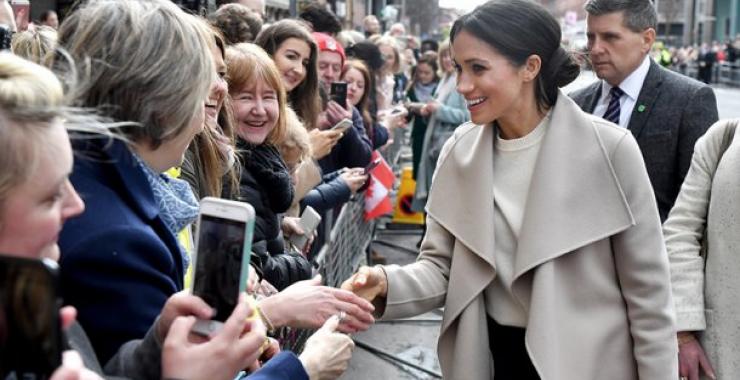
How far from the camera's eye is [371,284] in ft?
9.67

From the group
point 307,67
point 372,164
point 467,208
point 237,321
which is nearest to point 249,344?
point 237,321

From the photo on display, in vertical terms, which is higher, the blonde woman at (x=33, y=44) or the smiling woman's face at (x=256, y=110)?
the blonde woman at (x=33, y=44)

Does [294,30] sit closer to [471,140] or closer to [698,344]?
[471,140]

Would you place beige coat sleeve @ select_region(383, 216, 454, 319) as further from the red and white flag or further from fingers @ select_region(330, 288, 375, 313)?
the red and white flag

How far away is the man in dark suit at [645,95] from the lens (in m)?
4.01

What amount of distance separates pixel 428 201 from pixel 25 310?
2119mm

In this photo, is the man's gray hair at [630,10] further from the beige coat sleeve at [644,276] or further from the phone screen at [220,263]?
the phone screen at [220,263]

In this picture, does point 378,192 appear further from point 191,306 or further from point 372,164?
point 191,306

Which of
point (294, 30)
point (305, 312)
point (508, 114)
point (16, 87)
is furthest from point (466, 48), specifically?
point (294, 30)

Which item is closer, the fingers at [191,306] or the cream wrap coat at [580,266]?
the fingers at [191,306]

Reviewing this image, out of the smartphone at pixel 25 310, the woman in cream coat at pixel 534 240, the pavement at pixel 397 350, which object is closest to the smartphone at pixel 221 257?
the smartphone at pixel 25 310

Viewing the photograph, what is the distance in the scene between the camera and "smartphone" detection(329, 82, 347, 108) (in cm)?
Result: 638

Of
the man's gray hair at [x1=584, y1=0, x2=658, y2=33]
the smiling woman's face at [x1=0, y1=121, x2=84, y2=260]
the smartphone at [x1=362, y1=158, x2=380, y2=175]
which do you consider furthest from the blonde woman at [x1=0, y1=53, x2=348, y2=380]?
the smartphone at [x1=362, y1=158, x2=380, y2=175]

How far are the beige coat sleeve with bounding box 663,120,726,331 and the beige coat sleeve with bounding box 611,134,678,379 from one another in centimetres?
40
